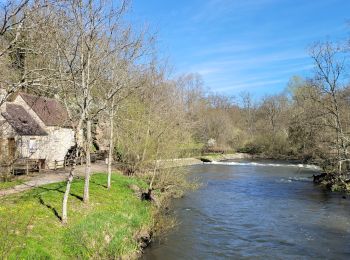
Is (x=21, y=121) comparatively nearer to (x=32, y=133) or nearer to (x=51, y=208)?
(x=32, y=133)

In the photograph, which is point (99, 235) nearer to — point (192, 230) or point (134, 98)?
point (192, 230)

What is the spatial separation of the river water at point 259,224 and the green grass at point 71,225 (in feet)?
5.64

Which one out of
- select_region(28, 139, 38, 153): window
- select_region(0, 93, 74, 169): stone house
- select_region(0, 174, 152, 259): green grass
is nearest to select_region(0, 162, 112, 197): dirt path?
select_region(0, 174, 152, 259): green grass

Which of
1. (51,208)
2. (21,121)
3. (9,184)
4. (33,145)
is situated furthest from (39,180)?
(21,121)

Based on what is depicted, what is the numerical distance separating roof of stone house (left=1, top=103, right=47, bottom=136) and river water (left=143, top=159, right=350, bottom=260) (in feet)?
45.2

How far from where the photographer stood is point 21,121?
1228 inches

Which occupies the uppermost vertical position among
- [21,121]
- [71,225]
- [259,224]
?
[21,121]

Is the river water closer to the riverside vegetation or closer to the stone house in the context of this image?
the riverside vegetation

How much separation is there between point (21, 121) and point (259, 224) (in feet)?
69.3

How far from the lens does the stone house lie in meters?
28.7

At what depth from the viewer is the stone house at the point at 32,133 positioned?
28672mm

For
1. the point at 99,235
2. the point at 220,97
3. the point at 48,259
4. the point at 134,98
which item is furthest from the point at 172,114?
the point at 220,97

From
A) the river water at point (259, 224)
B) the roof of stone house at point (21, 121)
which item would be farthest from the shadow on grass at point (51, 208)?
the roof of stone house at point (21, 121)

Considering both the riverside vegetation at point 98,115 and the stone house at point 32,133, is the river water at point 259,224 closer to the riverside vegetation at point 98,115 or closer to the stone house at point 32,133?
the riverside vegetation at point 98,115
